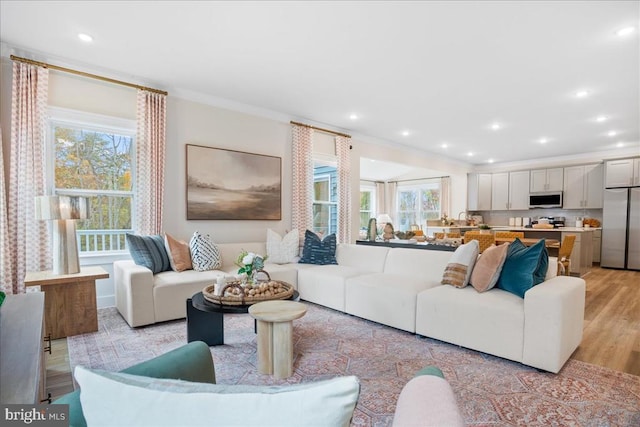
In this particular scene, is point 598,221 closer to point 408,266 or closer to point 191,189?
point 408,266

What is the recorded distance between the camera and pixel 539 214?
846 cm

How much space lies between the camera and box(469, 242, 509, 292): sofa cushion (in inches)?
109

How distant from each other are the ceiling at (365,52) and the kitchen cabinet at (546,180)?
9.36ft

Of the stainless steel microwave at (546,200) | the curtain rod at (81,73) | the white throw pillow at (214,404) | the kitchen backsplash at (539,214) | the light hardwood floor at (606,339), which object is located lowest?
the light hardwood floor at (606,339)

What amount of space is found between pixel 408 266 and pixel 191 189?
2.89 m

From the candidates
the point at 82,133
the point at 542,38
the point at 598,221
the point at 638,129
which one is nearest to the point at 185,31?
the point at 82,133

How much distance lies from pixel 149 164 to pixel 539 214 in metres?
8.98

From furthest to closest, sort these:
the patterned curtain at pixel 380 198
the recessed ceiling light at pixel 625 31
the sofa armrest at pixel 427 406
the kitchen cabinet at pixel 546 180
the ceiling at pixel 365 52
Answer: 1. the patterned curtain at pixel 380 198
2. the kitchen cabinet at pixel 546 180
3. the recessed ceiling light at pixel 625 31
4. the ceiling at pixel 365 52
5. the sofa armrest at pixel 427 406

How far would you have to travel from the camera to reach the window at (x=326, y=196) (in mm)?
5984

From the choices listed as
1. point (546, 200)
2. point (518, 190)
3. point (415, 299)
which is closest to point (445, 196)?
point (518, 190)

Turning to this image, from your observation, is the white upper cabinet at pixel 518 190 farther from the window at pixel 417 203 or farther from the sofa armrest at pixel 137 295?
the sofa armrest at pixel 137 295

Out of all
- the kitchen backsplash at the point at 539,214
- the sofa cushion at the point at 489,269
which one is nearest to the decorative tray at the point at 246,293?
the sofa cushion at the point at 489,269

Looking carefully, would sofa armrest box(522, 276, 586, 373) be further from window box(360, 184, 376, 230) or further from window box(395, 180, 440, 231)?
window box(360, 184, 376, 230)

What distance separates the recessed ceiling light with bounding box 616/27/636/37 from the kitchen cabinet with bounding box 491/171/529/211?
6217 mm
